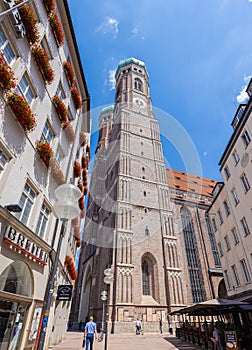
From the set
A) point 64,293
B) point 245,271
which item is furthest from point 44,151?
point 245,271

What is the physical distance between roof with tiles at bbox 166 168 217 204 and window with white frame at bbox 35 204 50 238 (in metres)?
30.9

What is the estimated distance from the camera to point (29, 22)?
7.12 m

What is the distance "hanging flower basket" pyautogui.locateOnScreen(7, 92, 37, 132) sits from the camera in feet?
19.6

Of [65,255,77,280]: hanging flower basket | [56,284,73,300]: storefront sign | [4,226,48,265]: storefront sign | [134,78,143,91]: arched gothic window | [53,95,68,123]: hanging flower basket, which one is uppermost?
[134,78,143,91]: arched gothic window

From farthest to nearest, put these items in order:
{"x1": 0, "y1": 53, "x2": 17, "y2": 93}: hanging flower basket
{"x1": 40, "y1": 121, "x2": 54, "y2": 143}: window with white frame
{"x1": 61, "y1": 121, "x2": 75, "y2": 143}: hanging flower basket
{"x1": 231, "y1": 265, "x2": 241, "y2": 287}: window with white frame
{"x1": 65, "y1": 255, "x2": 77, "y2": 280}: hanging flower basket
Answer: {"x1": 231, "y1": 265, "x2": 241, "y2": 287}: window with white frame, {"x1": 65, "y1": 255, "x2": 77, "y2": 280}: hanging flower basket, {"x1": 61, "y1": 121, "x2": 75, "y2": 143}: hanging flower basket, {"x1": 40, "y1": 121, "x2": 54, "y2": 143}: window with white frame, {"x1": 0, "y1": 53, "x2": 17, "y2": 93}: hanging flower basket

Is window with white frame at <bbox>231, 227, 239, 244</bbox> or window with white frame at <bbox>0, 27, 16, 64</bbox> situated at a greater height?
window with white frame at <bbox>0, 27, 16, 64</bbox>

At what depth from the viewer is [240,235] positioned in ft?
50.1

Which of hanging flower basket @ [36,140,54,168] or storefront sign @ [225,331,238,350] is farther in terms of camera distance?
storefront sign @ [225,331,238,350]

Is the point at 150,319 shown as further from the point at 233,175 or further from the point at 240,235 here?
the point at 233,175

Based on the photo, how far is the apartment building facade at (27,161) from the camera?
568cm

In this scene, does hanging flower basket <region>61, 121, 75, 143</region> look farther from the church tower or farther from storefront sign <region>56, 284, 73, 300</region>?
the church tower

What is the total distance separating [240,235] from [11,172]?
15264 mm

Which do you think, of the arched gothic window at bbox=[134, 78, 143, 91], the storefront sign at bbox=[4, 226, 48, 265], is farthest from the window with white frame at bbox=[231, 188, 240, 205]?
the arched gothic window at bbox=[134, 78, 143, 91]

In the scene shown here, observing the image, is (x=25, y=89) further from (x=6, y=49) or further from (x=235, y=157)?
(x=235, y=157)
